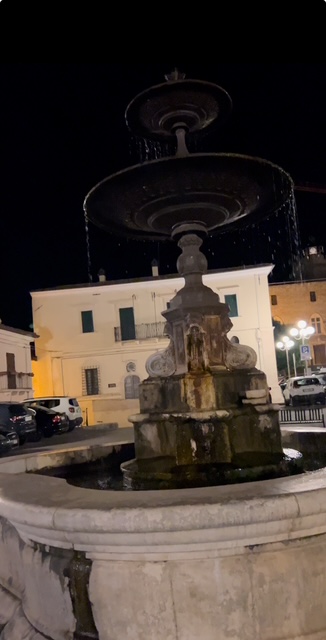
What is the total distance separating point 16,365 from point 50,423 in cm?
980

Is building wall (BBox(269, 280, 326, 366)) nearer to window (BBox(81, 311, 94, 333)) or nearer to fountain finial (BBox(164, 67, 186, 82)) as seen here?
window (BBox(81, 311, 94, 333))

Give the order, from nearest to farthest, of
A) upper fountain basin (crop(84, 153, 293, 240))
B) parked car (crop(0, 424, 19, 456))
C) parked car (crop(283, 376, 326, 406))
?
upper fountain basin (crop(84, 153, 293, 240)), parked car (crop(0, 424, 19, 456)), parked car (crop(283, 376, 326, 406))

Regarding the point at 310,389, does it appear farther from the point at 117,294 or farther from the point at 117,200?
the point at 117,200

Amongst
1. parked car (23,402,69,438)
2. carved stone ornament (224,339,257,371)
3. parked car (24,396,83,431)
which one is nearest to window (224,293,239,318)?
parked car (24,396,83,431)

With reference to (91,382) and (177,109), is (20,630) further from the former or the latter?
(91,382)

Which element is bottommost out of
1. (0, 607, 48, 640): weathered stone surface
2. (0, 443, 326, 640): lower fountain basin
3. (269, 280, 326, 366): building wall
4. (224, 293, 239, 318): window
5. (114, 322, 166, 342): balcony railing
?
(0, 607, 48, 640): weathered stone surface

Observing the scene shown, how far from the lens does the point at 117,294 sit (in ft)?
111

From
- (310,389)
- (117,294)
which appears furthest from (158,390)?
(117,294)

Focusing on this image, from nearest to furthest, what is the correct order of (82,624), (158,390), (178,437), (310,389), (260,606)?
(260,606) < (82,624) < (178,437) < (158,390) < (310,389)

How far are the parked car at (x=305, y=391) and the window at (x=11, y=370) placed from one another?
14.1 metres

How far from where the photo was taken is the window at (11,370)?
2811 cm

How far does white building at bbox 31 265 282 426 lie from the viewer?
33.0 m

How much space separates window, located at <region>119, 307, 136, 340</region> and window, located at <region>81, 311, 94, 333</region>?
6.08 ft

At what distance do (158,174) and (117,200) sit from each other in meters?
0.78
